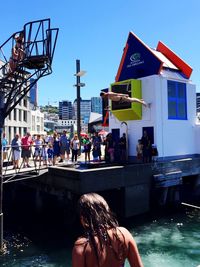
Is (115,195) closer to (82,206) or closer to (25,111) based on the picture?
(82,206)

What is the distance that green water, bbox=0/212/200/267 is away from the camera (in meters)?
7.72

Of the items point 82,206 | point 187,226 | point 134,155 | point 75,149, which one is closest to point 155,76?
point 134,155

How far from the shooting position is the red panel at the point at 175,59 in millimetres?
15406

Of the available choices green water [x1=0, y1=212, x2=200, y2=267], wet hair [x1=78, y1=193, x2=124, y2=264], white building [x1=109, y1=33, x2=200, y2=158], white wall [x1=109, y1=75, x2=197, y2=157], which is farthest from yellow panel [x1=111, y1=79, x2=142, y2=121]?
wet hair [x1=78, y1=193, x2=124, y2=264]

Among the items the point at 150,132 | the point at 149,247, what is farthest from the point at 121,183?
the point at 150,132

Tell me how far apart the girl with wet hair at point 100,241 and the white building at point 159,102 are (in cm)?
1173

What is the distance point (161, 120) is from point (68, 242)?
7.42 metres

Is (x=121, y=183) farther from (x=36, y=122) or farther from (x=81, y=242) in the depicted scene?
(x=36, y=122)

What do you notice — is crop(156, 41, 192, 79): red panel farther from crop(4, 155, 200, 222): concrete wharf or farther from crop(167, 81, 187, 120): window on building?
crop(4, 155, 200, 222): concrete wharf

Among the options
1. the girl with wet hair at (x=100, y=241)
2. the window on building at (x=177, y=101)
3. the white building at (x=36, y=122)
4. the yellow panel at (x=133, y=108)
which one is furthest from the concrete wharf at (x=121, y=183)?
the white building at (x=36, y=122)

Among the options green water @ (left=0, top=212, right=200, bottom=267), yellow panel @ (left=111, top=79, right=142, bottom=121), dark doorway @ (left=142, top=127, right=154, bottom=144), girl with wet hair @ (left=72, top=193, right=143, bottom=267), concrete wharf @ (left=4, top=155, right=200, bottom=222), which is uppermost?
yellow panel @ (left=111, top=79, right=142, bottom=121)

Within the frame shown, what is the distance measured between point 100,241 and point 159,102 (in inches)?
480

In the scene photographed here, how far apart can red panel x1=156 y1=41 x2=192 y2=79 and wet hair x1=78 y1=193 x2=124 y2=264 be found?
48.3 ft

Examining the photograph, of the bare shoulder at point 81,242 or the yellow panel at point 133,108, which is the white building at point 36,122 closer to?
the yellow panel at point 133,108
